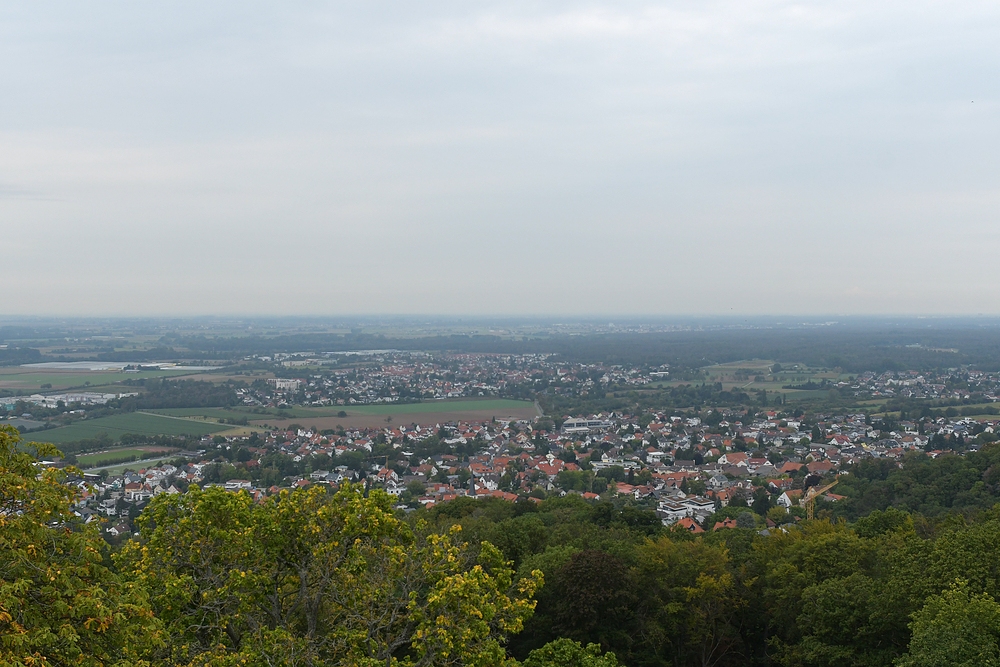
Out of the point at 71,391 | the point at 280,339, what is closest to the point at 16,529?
the point at 71,391

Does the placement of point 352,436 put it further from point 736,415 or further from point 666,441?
point 736,415

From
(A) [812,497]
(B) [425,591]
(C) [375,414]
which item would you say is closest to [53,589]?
(B) [425,591]

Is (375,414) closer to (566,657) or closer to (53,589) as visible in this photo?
(566,657)

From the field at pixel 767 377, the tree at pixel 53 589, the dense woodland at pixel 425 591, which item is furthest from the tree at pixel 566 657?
the field at pixel 767 377

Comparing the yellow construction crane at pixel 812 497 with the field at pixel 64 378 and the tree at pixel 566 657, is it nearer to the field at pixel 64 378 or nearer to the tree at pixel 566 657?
the tree at pixel 566 657

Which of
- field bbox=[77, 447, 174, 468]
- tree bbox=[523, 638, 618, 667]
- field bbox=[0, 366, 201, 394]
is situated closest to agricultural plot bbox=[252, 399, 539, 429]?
field bbox=[77, 447, 174, 468]
